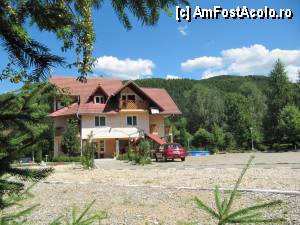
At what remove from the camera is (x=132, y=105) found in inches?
1725

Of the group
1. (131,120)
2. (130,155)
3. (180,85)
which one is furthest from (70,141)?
(180,85)

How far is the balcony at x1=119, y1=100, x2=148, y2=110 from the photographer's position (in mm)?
43497

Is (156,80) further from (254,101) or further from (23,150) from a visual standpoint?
(23,150)

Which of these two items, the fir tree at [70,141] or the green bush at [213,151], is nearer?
the fir tree at [70,141]

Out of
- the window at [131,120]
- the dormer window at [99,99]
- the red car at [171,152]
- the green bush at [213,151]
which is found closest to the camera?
the red car at [171,152]

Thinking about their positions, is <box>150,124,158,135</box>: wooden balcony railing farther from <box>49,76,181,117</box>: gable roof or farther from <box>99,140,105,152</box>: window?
<box>99,140,105,152</box>: window

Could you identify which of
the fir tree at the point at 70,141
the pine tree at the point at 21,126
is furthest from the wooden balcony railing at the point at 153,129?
the pine tree at the point at 21,126

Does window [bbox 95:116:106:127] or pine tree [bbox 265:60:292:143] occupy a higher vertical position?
pine tree [bbox 265:60:292:143]

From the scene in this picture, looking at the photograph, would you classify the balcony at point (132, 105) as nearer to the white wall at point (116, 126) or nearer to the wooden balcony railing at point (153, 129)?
the white wall at point (116, 126)

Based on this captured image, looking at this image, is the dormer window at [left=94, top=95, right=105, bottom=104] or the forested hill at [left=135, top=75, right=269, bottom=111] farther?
the forested hill at [left=135, top=75, right=269, bottom=111]

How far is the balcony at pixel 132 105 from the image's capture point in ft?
143

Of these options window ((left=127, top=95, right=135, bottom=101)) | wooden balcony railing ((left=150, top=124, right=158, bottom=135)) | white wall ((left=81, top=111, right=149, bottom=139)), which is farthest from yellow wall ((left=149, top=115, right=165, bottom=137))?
window ((left=127, top=95, right=135, bottom=101))

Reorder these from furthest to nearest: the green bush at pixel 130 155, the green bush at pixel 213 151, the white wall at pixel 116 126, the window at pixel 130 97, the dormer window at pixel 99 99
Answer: the green bush at pixel 213 151, the window at pixel 130 97, the dormer window at pixel 99 99, the white wall at pixel 116 126, the green bush at pixel 130 155

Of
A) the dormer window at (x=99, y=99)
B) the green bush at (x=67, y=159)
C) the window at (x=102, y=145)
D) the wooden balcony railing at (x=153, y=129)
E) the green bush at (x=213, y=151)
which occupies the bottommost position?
the green bush at (x=67, y=159)
